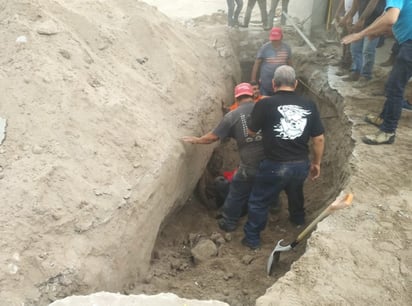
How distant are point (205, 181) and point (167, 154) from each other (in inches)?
66.1

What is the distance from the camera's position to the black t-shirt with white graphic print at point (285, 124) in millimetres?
4449

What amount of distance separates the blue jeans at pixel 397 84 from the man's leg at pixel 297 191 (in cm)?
117

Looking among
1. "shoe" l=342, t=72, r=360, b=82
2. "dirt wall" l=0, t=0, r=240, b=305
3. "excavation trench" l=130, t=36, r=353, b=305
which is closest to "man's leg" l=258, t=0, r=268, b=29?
"excavation trench" l=130, t=36, r=353, b=305

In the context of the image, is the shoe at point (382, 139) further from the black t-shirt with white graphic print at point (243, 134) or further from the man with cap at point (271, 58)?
the man with cap at point (271, 58)

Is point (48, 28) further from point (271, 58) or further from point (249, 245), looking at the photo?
point (271, 58)

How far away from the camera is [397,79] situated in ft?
15.7

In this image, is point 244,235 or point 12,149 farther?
point 244,235

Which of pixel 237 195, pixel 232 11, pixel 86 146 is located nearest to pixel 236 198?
pixel 237 195

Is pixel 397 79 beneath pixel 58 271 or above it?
above

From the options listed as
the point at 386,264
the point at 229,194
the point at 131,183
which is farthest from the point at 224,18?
the point at 386,264

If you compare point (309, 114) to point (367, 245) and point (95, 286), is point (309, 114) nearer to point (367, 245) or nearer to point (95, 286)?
point (367, 245)

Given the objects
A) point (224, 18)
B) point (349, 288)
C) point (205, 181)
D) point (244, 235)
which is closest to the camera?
point (349, 288)

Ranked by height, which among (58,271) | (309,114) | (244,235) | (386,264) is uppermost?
(309,114)

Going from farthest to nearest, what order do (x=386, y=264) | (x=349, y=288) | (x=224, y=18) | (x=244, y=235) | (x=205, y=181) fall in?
(x=224, y=18)
(x=205, y=181)
(x=244, y=235)
(x=386, y=264)
(x=349, y=288)
